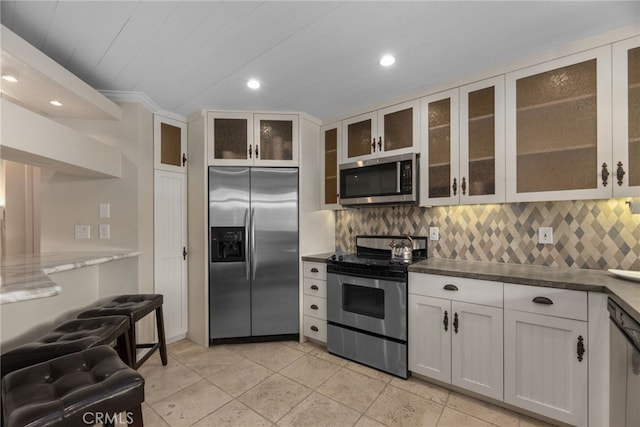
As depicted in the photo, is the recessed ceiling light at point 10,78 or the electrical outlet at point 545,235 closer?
the recessed ceiling light at point 10,78

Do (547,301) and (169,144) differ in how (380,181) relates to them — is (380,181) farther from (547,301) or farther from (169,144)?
(169,144)

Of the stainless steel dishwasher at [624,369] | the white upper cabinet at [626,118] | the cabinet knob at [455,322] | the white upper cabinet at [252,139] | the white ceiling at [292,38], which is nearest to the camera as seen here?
the stainless steel dishwasher at [624,369]

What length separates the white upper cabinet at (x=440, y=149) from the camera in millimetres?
2266

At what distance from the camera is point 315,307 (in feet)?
9.34

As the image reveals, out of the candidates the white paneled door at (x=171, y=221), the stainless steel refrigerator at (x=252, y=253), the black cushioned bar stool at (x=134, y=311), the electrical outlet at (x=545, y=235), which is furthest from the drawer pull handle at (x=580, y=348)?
the white paneled door at (x=171, y=221)

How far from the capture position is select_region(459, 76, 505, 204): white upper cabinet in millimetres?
2064

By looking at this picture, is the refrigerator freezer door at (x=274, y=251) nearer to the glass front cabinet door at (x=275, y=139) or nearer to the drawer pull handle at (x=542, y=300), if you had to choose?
the glass front cabinet door at (x=275, y=139)

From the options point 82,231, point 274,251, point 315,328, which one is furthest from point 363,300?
point 82,231

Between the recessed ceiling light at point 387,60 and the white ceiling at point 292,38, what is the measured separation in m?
0.04

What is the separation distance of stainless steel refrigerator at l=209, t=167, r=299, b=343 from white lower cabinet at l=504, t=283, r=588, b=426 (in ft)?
6.10

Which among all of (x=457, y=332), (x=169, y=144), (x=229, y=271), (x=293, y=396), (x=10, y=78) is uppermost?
(x=10, y=78)

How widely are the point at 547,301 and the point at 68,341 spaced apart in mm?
2645

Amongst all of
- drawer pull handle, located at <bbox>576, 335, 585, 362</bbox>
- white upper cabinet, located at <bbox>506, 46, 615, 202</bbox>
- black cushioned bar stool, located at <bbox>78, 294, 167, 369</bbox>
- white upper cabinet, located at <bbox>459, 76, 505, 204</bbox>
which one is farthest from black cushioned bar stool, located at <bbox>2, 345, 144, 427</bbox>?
white upper cabinet, located at <bbox>506, 46, 615, 202</bbox>

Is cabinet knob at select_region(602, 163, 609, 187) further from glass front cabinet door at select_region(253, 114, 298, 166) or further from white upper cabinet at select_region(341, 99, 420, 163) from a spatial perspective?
glass front cabinet door at select_region(253, 114, 298, 166)
